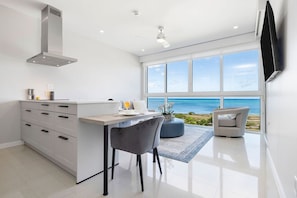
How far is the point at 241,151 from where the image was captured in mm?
2826

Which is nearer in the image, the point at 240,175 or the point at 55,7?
the point at 240,175

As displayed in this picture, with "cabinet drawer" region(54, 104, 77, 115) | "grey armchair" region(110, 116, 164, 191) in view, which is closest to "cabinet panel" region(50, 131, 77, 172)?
"cabinet drawer" region(54, 104, 77, 115)

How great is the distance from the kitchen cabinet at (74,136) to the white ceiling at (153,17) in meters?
2.06

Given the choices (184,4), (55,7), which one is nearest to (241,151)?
(184,4)

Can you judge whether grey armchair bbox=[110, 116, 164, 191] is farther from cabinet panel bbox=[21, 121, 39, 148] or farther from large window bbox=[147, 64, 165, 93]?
large window bbox=[147, 64, 165, 93]

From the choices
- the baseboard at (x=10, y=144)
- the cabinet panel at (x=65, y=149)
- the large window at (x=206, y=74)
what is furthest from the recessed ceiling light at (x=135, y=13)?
the baseboard at (x=10, y=144)

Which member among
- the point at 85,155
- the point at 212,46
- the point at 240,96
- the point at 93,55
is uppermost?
the point at 212,46

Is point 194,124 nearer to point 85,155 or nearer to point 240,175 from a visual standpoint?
point 240,175

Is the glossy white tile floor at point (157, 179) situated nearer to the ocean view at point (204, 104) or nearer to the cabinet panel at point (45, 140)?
the cabinet panel at point (45, 140)

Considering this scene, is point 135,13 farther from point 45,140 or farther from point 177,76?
point 177,76

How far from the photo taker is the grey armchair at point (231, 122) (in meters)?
3.69

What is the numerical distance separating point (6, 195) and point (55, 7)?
3.21 meters

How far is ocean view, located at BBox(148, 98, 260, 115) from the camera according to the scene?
4336 millimetres

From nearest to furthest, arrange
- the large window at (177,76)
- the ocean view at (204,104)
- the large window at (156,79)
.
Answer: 1. the ocean view at (204,104)
2. the large window at (177,76)
3. the large window at (156,79)
